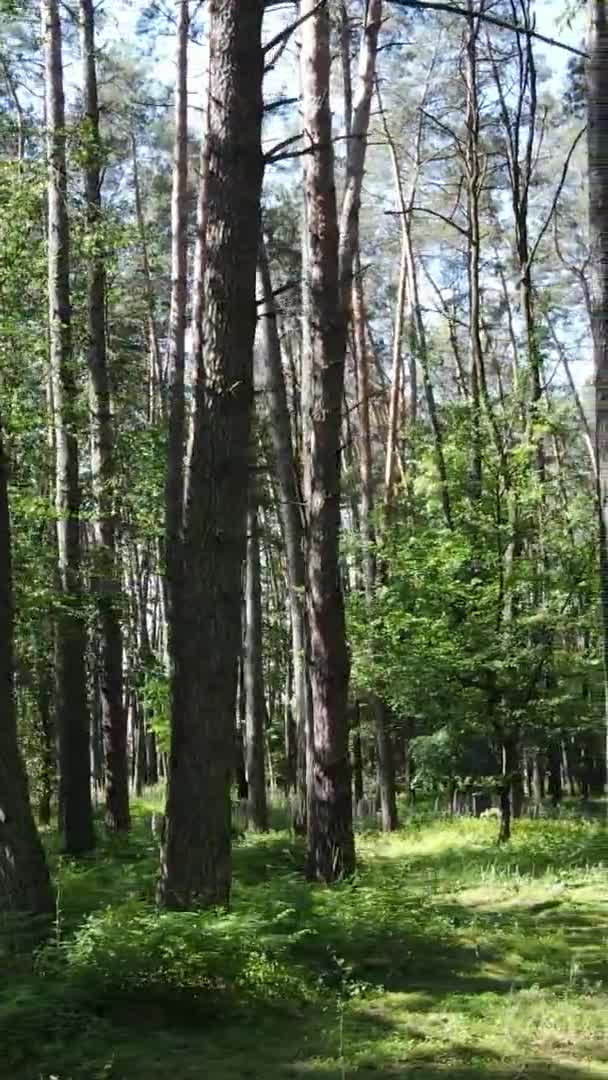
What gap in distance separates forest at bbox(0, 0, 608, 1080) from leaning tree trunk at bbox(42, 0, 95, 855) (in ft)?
0.14

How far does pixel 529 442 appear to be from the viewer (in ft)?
41.2

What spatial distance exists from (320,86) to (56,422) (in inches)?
201

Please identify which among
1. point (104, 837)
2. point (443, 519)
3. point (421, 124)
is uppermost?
point (421, 124)

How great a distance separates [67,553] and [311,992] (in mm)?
7491

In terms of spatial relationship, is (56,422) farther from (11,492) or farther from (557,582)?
(557,582)

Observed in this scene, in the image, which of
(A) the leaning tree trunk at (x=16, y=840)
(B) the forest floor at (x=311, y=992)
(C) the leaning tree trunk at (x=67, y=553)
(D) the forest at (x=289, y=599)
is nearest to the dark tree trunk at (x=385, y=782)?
(D) the forest at (x=289, y=599)

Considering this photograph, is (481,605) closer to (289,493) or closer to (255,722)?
(289,493)

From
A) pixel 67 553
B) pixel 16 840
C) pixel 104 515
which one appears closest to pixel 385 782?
pixel 104 515

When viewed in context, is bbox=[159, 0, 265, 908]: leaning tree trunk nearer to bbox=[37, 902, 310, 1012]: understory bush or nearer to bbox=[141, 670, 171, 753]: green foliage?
bbox=[37, 902, 310, 1012]: understory bush

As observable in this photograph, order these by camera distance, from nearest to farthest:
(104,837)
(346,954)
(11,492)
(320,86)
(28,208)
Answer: (346,954) → (320,86) → (28,208) → (11,492) → (104,837)

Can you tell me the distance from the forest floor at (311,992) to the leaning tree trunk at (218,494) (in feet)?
1.36

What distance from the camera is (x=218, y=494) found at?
19.2 ft

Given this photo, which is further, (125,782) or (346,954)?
(125,782)

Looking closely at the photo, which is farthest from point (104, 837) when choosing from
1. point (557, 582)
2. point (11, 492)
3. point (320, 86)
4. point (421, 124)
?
point (421, 124)
